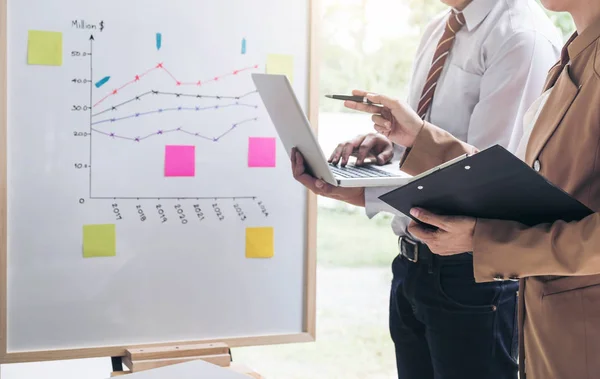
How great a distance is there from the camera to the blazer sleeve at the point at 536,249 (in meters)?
1.00

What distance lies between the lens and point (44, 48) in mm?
1801

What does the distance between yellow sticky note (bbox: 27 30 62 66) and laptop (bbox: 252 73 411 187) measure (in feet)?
2.03

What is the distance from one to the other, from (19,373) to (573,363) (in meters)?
2.11

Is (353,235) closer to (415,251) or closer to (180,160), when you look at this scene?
(180,160)

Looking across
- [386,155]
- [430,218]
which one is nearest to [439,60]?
[386,155]

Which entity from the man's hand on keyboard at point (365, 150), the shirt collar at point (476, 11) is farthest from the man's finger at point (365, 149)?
the shirt collar at point (476, 11)

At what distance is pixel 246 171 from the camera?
1.99 metres

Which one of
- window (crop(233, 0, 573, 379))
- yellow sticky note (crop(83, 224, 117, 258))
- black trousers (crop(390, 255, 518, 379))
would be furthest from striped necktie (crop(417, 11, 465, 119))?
window (crop(233, 0, 573, 379))

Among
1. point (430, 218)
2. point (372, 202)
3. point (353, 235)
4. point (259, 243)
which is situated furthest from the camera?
point (353, 235)

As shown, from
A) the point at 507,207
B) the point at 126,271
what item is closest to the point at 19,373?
the point at 126,271

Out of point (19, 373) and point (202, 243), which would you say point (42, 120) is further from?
point (19, 373)

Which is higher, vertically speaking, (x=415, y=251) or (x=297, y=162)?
(x=297, y=162)

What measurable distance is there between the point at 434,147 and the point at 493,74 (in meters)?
0.21

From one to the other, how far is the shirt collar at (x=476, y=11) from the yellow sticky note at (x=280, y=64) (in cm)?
57
